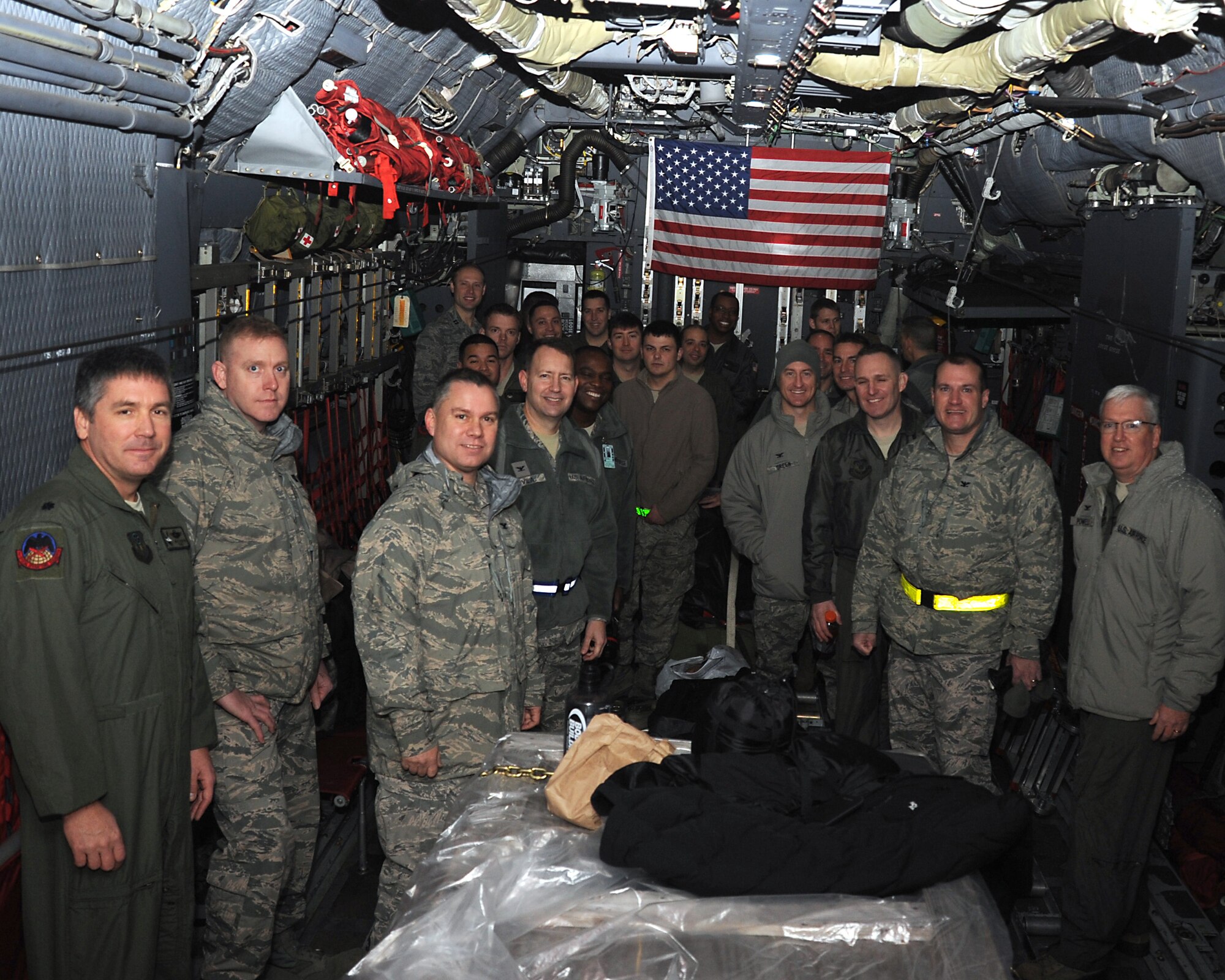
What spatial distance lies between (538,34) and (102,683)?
343 centimetres

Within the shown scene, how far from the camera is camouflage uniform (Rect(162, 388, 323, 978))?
10.5ft

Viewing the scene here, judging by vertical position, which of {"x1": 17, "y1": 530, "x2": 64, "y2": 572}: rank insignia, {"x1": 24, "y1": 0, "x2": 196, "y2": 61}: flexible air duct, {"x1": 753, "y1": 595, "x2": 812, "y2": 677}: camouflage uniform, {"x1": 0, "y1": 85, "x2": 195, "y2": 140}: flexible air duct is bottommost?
{"x1": 753, "y1": 595, "x2": 812, "y2": 677}: camouflage uniform

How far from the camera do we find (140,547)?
8.95 feet

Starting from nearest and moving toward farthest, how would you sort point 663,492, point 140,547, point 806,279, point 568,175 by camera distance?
point 140,547 < point 663,492 < point 806,279 < point 568,175

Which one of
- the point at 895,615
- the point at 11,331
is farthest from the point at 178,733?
the point at 895,615

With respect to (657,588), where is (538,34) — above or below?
above

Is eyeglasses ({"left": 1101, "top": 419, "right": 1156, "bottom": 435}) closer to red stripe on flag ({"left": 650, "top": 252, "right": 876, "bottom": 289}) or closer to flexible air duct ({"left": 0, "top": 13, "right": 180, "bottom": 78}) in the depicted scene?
flexible air duct ({"left": 0, "top": 13, "right": 180, "bottom": 78})

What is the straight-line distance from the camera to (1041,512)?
3.92 metres

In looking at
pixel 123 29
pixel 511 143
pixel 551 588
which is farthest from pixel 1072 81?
pixel 511 143

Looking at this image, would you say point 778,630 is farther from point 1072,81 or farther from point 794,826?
point 794,826

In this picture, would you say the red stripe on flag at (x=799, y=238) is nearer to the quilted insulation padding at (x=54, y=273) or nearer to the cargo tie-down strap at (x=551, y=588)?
the cargo tie-down strap at (x=551, y=588)

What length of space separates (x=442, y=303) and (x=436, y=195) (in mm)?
3157

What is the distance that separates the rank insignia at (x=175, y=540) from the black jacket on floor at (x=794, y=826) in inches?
50.4

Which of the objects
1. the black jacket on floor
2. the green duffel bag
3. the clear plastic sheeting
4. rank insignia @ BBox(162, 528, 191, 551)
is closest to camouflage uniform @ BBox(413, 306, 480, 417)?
the green duffel bag
